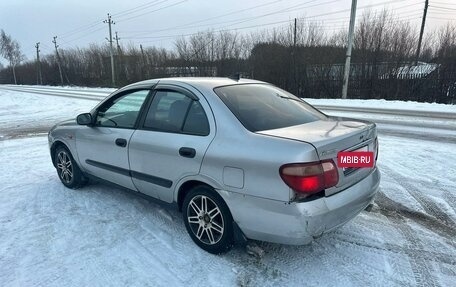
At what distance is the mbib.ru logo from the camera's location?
9.59ft

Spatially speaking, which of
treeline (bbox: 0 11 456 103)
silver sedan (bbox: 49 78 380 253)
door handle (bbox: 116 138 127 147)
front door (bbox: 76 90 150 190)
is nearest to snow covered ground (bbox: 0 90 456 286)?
silver sedan (bbox: 49 78 380 253)

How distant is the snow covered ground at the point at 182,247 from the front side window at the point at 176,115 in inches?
44.4

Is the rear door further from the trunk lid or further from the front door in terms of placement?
the trunk lid

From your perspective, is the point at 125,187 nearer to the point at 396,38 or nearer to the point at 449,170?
the point at 449,170

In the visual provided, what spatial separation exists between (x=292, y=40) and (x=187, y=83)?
79.0 ft

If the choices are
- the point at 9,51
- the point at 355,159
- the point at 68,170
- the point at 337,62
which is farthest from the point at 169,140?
the point at 9,51

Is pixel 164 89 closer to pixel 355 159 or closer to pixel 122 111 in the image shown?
pixel 122 111

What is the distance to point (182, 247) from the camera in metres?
3.48

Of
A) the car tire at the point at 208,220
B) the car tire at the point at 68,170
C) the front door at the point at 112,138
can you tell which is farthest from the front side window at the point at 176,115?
the car tire at the point at 68,170

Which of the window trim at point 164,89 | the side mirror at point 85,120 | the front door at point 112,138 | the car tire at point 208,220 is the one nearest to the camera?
the car tire at point 208,220

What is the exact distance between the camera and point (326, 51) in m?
24.5

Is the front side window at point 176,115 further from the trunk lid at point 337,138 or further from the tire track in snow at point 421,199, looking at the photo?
the tire track in snow at point 421,199

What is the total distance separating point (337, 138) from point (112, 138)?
2.59 meters

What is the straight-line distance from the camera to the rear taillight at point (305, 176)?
2664mm
